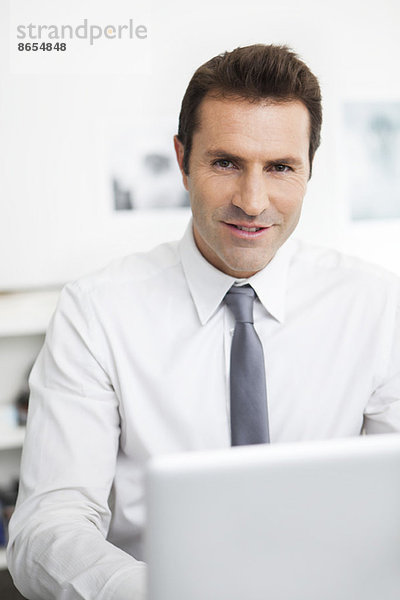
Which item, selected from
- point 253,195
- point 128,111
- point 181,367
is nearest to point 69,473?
point 181,367

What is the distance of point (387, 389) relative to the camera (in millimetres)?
1337

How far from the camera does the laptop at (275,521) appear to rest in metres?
0.51

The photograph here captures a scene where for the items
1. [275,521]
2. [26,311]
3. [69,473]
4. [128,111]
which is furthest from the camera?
[128,111]

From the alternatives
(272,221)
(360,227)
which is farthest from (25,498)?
(360,227)

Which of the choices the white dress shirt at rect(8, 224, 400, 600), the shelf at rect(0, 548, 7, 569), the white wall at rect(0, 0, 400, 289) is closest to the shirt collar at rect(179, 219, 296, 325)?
the white dress shirt at rect(8, 224, 400, 600)

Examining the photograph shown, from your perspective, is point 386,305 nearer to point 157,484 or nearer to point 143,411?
point 143,411

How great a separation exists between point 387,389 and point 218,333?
0.34 metres

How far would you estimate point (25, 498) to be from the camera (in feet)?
3.84

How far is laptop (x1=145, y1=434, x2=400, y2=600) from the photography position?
0.51 m

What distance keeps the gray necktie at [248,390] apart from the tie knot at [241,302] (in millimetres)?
19

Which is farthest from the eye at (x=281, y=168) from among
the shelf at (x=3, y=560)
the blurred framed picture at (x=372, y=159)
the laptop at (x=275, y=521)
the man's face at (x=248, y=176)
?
the shelf at (x=3, y=560)

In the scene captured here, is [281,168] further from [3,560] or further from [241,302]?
[3,560]

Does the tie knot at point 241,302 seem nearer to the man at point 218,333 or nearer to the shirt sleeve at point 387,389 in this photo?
the man at point 218,333

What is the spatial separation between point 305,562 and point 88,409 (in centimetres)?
75
